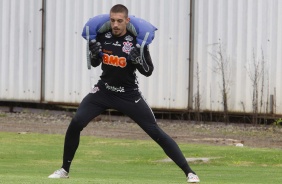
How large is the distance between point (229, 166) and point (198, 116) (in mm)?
7668

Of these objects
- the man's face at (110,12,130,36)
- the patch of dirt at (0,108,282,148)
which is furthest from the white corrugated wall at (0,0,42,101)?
the man's face at (110,12,130,36)

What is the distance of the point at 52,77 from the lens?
1085 inches

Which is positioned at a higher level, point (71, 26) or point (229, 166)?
point (71, 26)

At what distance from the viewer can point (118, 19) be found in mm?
12320

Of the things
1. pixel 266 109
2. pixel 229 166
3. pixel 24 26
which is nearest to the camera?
pixel 229 166

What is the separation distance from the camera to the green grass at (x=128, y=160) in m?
15.4

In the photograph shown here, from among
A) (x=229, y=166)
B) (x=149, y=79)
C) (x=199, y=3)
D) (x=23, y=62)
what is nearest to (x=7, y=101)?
(x=23, y=62)

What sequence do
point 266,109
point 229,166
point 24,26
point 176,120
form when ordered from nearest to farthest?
point 229,166 < point 266,109 < point 176,120 < point 24,26

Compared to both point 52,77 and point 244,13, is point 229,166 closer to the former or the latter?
point 244,13

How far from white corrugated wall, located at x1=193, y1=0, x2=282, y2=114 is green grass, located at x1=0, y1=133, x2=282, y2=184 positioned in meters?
3.89

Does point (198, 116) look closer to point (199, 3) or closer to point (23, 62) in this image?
point (199, 3)

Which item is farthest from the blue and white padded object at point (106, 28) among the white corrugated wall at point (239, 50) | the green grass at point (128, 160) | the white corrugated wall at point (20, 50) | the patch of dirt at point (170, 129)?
the white corrugated wall at point (20, 50)

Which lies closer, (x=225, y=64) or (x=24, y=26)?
(x=225, y=64)

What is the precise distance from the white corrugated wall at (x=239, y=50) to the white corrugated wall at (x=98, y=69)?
44 cm
